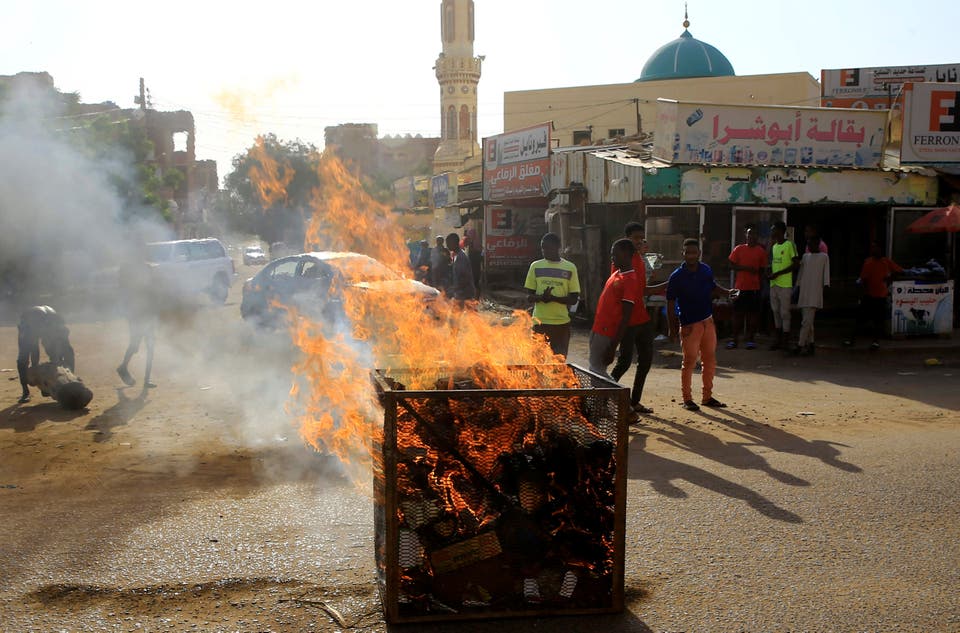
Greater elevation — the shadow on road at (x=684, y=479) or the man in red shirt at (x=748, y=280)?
the man in red shirt at (x=748, y=280)

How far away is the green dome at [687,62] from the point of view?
125 feet

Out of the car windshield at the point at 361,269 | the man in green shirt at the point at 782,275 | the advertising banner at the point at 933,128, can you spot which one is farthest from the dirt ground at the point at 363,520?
the advertising banner at the point at 933,128

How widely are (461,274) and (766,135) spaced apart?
6540 mm

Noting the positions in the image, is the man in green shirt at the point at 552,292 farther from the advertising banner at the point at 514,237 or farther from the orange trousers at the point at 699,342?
the advertising banner at the point at 514,237

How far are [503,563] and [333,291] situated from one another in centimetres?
1051

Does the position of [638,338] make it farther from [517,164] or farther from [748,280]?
[517,164]

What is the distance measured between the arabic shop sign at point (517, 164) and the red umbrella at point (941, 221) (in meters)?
8.02

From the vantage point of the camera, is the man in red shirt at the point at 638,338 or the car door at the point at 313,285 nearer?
the man in red shirt at the point at 638,338

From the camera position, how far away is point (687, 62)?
38.4 meters

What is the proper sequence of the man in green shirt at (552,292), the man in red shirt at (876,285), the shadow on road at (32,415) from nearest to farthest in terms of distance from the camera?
the man in green shirt at (552,292), the shadow on road at (32,415), the man in red shirt at (876,285)

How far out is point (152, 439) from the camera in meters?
7.61

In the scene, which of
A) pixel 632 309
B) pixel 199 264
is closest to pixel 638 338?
pixel 632 309

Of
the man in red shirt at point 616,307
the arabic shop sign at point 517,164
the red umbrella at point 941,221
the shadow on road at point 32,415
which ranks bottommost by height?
the shadow on road at point 32,415

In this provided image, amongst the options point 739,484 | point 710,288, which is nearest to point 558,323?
point 710,288
